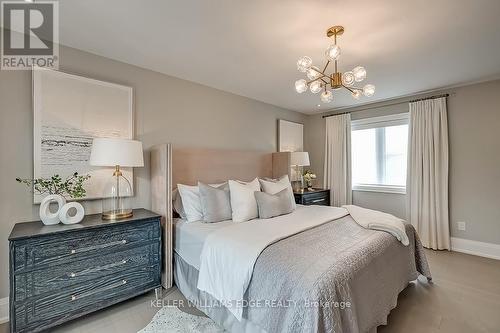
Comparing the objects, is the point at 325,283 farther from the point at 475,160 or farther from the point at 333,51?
the point at 475,160

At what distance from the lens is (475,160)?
3441mm

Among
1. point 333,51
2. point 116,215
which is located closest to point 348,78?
point 333,51

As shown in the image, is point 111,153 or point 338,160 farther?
point 338,160

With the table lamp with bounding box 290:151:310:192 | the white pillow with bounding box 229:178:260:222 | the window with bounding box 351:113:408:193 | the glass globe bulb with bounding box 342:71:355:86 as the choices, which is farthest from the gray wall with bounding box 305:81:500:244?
the white pillow with bounding box 229:178:260:222

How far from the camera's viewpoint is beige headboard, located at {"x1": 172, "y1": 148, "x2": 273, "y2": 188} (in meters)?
3.04

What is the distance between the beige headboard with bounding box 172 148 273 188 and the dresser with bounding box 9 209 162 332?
841 mm

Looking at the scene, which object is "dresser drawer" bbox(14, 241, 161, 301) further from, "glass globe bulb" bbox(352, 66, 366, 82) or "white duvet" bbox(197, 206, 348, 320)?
"glass globe bulb" bbox(352, 66, 366, 82)

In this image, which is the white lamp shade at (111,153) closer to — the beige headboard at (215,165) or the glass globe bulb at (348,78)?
the beige headboard at (215,165)

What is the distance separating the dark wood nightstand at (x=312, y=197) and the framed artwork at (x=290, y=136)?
982mm

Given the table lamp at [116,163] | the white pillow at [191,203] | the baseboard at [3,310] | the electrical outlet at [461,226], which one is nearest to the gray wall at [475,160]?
the electrical outlet at [461,226]

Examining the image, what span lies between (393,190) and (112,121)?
177 inches

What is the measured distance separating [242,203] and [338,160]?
9.38ft

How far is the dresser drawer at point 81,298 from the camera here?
1.71m

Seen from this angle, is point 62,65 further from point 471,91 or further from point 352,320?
point 471,91
